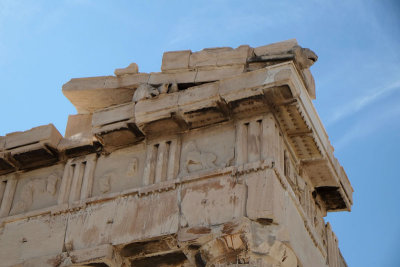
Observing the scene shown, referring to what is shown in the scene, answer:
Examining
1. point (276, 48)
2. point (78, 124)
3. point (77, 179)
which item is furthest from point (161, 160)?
point (276, 48)

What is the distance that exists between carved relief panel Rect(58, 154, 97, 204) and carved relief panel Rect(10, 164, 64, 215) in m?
0.18

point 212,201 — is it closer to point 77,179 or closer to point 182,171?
point 182,171

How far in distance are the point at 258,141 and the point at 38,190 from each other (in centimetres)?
357

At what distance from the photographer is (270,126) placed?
40.0 feet

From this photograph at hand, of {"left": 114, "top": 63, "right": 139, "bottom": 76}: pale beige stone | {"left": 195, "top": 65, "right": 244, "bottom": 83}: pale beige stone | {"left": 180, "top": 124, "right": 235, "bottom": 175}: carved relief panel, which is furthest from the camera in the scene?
{"left": 114, "top": 63, "right": 139, "bottom": 76}: pale beige stone

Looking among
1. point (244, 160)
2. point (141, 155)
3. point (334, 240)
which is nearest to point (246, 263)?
point (244, 160)

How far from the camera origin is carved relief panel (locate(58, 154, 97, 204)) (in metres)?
13.0

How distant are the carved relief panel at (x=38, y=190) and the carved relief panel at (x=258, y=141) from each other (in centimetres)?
297

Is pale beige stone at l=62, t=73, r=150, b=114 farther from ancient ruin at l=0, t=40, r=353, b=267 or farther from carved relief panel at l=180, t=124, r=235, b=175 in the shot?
carved relief panel at l=180, t=124, r=235, b=175

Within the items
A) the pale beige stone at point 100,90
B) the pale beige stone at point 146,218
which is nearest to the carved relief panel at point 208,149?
the pale beige stone at point 146,218

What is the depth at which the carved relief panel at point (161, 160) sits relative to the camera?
40.9ft

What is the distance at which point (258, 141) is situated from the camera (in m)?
12.1

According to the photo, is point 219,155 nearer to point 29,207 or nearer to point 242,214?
point 242,214

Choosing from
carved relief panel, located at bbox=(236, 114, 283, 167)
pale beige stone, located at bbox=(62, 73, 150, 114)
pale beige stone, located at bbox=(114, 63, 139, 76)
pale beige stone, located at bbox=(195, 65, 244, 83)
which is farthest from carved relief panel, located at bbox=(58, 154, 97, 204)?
carved relief panel, located at bbox=(236, 114, 283, 167)
